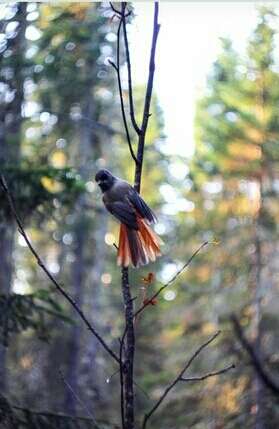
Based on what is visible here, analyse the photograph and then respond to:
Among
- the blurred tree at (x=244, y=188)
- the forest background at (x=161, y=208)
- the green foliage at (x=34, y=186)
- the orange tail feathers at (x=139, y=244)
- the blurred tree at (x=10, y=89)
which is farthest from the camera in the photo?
the blurred tree at (x=244, y=188)

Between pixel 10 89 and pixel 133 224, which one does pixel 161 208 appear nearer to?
pixel 10 89

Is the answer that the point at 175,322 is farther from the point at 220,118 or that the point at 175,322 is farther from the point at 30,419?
the point at 30,419

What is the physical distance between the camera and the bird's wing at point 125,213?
17.3ft

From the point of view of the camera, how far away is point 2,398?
21.2ft

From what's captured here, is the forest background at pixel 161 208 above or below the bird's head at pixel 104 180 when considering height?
above

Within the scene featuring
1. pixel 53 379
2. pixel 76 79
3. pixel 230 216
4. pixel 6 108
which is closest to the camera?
pixel 6 108

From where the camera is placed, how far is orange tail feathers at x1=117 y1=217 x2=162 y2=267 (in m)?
4.85

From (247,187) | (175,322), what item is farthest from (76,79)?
(175,322)

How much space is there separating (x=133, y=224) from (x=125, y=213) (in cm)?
13

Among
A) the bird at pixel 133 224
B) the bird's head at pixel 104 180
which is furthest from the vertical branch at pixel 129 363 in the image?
the bird's head at pixel 104 180

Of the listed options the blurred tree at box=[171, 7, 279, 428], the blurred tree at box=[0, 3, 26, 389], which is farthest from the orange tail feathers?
the blurred tree at box=[171, 7, 279, 428]

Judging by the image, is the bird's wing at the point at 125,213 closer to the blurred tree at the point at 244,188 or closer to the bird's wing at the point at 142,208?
the bird's wing at the point at 142,208

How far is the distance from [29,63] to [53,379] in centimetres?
976

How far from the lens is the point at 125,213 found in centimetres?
535
